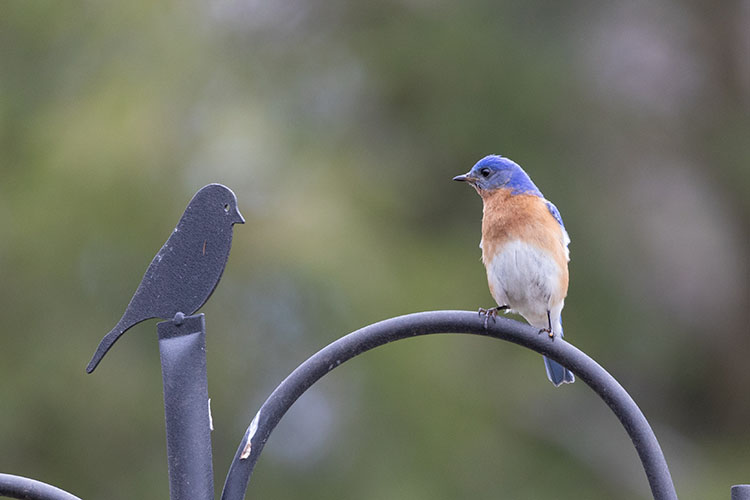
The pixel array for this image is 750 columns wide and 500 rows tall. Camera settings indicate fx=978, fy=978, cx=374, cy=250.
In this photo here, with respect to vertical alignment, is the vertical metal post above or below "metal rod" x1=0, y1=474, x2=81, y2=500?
above

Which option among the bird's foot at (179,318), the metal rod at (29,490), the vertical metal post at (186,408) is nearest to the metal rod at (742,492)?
the vertical metal post at (186,408)

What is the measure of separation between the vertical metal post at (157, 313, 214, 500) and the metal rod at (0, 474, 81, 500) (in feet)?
0.78

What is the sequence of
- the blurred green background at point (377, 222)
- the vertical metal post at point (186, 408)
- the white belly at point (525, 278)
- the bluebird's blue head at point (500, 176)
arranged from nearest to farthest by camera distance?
the vertical metal post at point (186, 408) → the white belly at point (525, 278) → the bluebird's blue head at point (500, 176) → the blurred green background at point (377, 222)

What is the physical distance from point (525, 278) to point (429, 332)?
1.25 m

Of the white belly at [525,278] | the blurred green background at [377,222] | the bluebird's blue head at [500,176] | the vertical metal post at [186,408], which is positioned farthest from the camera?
the blurred green background at [377,222]

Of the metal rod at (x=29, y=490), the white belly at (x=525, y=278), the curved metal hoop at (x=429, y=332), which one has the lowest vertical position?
the metal rod at (x=29, y=490)

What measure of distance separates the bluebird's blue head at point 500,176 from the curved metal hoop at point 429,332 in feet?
5.15

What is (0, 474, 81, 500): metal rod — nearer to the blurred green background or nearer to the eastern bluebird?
the eastern bluebird

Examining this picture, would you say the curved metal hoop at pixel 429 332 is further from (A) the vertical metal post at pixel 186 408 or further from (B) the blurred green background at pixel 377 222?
(B) the blurred green background at pixel 377 222

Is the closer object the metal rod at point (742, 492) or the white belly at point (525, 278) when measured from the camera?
the metal rod at point (742, 492)

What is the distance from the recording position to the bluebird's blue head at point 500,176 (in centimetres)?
386

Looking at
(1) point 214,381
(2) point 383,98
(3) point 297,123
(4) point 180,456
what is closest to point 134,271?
(1) point 214,381

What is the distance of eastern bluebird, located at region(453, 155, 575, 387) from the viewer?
3477 millimetres

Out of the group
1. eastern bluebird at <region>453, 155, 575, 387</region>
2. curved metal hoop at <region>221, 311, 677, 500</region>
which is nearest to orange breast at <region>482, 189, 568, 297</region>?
eastern bluebird at <region>453, 155, 575, 387</region>
